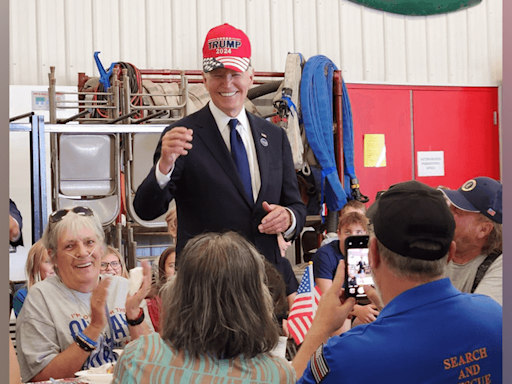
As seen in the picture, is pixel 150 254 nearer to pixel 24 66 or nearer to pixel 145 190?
pixel 24 66

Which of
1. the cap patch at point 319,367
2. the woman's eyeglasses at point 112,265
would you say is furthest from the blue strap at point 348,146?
the cap patch at point 319,367

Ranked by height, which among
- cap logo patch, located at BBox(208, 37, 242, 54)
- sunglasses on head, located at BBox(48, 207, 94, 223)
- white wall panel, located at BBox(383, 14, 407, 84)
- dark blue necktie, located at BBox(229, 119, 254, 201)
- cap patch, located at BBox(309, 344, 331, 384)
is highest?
white wall panel, located at BBox(383, 14, 407, 84)

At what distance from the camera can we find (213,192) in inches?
93.8

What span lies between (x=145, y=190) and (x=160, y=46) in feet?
17.4

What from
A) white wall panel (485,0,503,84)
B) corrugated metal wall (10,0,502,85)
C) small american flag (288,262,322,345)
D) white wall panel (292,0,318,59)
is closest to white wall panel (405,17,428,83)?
corrugated metal wall (10,0,502,85)

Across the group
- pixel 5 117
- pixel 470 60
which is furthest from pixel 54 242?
pixel 470 60

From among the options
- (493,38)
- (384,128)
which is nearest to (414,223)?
(384,128)

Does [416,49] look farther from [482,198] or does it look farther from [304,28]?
[482,198]

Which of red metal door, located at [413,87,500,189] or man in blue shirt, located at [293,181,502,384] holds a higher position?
red metal door, located at [413,87,500,189]

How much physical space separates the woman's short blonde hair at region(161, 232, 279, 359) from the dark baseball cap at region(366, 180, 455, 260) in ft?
1.03

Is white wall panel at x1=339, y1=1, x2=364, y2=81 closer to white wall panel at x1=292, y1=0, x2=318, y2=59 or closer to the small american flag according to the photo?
white wall panel at x1=292, y1=0, x2=318, y2=59

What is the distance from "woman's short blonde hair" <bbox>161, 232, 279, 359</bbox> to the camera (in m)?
1.54

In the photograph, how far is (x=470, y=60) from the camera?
8.34 meters

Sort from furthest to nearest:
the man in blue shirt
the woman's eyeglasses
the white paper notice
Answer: the white paper notice < the woman's eyeglasses < the man in blue shirt
